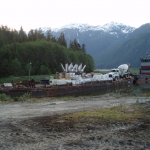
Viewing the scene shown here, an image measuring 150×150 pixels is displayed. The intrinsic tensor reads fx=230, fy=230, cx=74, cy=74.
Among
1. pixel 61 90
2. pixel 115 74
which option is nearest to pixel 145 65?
pixel 115 74

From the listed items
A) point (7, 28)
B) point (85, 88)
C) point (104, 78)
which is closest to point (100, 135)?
point (85, 88)

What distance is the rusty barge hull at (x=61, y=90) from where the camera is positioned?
100 ft

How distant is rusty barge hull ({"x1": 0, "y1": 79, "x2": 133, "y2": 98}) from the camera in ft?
100

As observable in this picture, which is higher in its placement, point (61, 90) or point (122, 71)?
point (122, 71)

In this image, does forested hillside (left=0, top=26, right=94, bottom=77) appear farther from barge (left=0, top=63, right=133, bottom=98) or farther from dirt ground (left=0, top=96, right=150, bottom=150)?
dirt ground (left=0, top=96, right=150, bottom=150)

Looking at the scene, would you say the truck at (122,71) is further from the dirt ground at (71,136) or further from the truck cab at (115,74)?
the dirt ground at (71,136)

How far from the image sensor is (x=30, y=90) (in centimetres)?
3092

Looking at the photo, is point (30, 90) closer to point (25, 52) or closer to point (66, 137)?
point (66, 137)

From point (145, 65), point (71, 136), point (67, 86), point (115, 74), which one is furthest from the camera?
point (145, 65)

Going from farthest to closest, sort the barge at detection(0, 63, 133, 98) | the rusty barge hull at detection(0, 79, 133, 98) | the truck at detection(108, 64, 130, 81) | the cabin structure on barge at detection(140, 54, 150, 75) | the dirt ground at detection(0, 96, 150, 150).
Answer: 1. the cabin structure on barge at detection(140, 54, 150, 75)
2. the truck at detection(108, 64, 130, 81)
3. the barge at detection(0, 63, 133, 98)
4. the rusty barge hull at detection(0, 79, 133, 98)
5. the dirt ground at detection(0, 96, 150, 150)

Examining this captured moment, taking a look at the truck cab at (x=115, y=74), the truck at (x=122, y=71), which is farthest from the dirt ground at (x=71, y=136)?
the truck at (x=122, y=71)

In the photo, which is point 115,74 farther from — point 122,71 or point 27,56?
point 27,56

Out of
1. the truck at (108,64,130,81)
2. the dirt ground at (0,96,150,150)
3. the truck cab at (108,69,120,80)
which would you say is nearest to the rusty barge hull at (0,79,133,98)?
the truck cab at (108,69,120,80)

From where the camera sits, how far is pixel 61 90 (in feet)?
118
